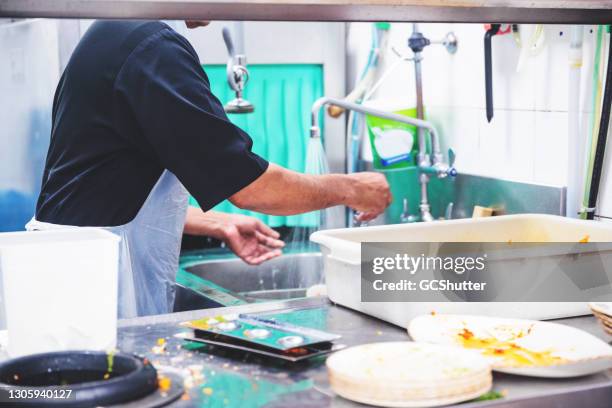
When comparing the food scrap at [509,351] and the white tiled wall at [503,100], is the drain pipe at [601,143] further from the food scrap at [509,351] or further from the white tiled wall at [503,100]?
the food scrap at [509,351]

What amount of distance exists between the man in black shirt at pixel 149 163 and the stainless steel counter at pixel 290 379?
0.36 meters

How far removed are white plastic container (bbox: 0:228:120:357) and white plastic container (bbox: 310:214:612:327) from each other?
49 centimetres

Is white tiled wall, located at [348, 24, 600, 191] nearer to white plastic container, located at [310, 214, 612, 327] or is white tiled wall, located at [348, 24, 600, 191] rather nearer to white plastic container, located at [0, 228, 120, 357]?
white plastic container, located at [310, 214, 612, 327]

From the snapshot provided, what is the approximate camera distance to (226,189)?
180cm

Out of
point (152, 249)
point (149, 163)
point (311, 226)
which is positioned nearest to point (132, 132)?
point (149, 163)

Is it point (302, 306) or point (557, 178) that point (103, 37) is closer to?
point (302, 306)

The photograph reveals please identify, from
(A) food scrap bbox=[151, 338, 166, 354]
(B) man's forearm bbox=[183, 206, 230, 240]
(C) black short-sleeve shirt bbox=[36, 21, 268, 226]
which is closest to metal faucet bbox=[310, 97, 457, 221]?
(B) man's forearm bbox=[183, 206, 230, 240]

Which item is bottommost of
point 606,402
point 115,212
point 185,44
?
point 606,402

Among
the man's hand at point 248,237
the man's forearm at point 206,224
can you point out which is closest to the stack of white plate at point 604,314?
the man's hand at point 248,237

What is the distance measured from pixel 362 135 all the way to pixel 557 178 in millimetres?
1249

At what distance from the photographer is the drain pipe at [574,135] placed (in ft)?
6.94

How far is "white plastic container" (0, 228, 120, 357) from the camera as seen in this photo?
4.08 feet

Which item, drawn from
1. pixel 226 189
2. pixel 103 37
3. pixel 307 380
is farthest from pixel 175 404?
pixel 103 37

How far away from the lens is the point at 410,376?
3.77ft
